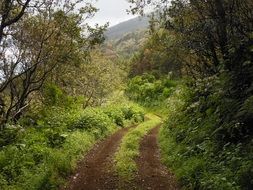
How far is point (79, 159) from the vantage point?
14.8 m

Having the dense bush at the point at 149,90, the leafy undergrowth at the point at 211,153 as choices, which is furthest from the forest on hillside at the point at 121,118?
the dense bush at the point at 149,90

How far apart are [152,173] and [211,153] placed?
229 cm

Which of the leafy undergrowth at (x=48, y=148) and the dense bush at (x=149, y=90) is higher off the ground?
the leafy undergrowth at (x=48, y=148)

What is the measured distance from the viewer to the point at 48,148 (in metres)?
14.1

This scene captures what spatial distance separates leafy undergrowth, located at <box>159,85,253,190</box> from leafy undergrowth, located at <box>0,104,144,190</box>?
11.9 feet

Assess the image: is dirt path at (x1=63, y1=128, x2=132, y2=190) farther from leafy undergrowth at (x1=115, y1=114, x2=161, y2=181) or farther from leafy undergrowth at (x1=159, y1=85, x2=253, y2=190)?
leafy undergrowth at (x1=159, y1=85, x2=253, y2=190)

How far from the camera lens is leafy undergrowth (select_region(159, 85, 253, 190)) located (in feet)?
30.2

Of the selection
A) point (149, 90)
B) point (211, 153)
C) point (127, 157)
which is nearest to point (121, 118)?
point (127, 157)

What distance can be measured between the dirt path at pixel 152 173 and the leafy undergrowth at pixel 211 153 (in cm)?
31

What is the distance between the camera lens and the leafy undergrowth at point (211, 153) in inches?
362

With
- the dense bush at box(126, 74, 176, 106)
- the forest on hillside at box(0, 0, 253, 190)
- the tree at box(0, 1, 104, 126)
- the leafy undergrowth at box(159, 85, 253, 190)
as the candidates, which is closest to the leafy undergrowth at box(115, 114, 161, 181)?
the forest on hillside at box(0, 0, 253, 190)

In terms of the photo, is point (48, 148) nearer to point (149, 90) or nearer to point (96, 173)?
point (96, 173)

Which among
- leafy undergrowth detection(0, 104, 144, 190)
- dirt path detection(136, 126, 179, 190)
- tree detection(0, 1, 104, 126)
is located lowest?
dirt path detection(136, 126, 179, 190)

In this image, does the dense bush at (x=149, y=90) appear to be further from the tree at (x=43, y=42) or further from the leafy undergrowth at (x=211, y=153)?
the leafy undergrowth at (x=211, y=153)
